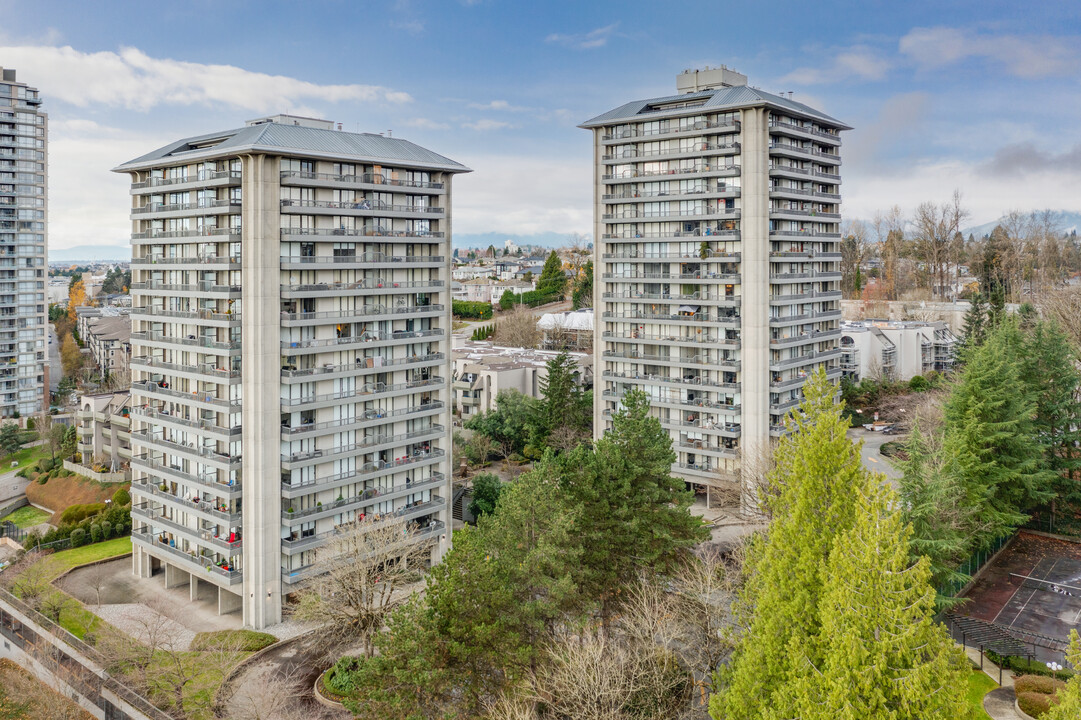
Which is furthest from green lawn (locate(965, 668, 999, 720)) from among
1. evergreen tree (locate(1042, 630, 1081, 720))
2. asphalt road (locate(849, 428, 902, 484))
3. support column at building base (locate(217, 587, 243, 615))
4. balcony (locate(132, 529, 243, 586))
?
support column at building base (locate(217, 587, 243, 615))

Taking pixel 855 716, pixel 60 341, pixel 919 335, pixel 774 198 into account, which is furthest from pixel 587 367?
pixel 60 341

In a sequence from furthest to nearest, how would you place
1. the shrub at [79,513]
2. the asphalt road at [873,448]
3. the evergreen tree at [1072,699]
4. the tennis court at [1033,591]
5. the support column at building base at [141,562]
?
the asphalt road at [873,448]
the shrub at [79,513]
the support column at building base at [141,562]
the tennis court at [1033,591]
the evergreen tree at [1072,699]

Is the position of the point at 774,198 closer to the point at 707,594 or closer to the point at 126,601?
the point at 707,594

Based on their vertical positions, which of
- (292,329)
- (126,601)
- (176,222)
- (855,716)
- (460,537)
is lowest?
(126,601)

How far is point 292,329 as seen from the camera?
4666cm

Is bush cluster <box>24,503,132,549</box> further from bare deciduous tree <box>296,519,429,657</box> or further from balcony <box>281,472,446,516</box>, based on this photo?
bare deciduous tree <box>296,519,429,657</box>

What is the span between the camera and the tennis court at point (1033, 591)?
146ft

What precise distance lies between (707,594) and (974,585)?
83.6 ft

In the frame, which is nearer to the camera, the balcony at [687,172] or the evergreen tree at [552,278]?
the balcony at [687,172]

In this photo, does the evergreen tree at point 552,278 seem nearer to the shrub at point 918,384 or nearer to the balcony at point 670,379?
the shrub at point 918,384

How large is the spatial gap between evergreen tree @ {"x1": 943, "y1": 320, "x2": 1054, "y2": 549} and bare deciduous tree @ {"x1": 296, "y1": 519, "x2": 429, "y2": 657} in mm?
34958

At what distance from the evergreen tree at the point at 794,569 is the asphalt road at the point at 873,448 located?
130ft

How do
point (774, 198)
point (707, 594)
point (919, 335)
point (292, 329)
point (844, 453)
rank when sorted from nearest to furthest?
point (844, 453) < point (707, 594) < point (292, 329) < point (774, 198) < point (919, 335)

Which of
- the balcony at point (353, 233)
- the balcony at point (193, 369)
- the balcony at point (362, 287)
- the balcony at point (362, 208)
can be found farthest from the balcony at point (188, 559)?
the balcony at point (362, 208)
